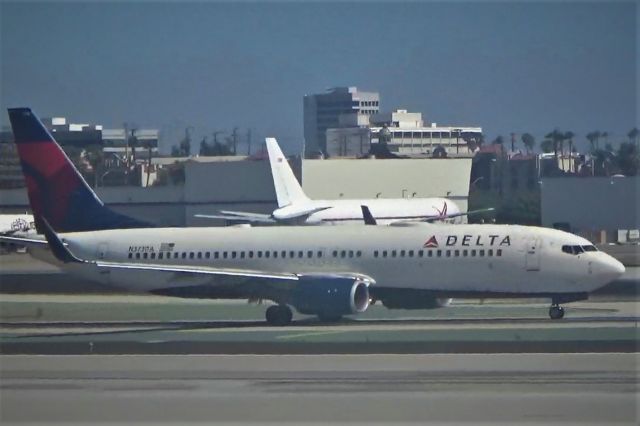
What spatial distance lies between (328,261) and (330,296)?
75.6 inches

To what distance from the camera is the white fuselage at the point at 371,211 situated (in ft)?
246

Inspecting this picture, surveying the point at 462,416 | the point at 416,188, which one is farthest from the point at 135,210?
the point at 462,416

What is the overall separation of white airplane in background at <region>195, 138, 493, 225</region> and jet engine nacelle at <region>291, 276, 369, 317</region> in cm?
3678

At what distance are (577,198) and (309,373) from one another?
212 ft

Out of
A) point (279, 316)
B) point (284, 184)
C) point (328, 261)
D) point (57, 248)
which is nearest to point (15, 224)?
point (284, 184)

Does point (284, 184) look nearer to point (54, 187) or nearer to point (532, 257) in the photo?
point (54, 187)

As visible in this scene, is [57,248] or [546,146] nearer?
[57,248]

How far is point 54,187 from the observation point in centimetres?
4203

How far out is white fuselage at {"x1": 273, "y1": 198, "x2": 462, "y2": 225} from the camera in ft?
246

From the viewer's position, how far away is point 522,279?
3606 centimetres

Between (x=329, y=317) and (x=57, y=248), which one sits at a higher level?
(x=57, y=248)

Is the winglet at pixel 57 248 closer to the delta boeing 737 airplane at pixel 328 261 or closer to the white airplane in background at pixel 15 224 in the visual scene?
the delta boeing 737 airplane at pixel 328 261

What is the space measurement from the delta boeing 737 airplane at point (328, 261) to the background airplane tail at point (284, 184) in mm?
36154

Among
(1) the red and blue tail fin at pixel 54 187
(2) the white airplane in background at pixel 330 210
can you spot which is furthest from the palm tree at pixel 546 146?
(1) the red and blue tail fin at pixel 54 187
